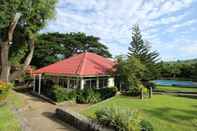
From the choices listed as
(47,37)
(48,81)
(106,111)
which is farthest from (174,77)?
(106,111)

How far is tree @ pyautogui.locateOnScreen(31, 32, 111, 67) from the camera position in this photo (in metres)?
Answer: 43.2

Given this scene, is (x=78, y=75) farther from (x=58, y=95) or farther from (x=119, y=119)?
(x=119, y=119)

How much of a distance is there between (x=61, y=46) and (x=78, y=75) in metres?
25.8

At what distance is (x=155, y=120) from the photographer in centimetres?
1260

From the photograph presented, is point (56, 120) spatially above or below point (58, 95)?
below

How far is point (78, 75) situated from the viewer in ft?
71.9

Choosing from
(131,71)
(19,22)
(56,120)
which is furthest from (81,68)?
(56,120)

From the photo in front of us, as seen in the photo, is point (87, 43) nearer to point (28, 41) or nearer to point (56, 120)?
point (28, 41)

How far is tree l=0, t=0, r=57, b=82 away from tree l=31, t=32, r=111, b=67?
13866mm

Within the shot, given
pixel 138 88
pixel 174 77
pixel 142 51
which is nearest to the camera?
pixel 138 88

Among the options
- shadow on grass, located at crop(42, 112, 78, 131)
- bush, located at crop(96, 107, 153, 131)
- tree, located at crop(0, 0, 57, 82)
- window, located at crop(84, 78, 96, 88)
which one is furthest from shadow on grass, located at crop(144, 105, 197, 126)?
tree, located at crop(0, 0, 57, 82)

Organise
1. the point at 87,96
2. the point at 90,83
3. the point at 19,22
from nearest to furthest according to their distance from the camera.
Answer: the point at 87,96
the point at 90,83
the point at 19,22

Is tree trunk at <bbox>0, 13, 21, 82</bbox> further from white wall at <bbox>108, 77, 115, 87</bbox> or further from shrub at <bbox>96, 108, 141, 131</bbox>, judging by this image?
shrub at <bbox>96, 108, 141, 131</bbox>

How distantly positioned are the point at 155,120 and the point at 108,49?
39045mm
